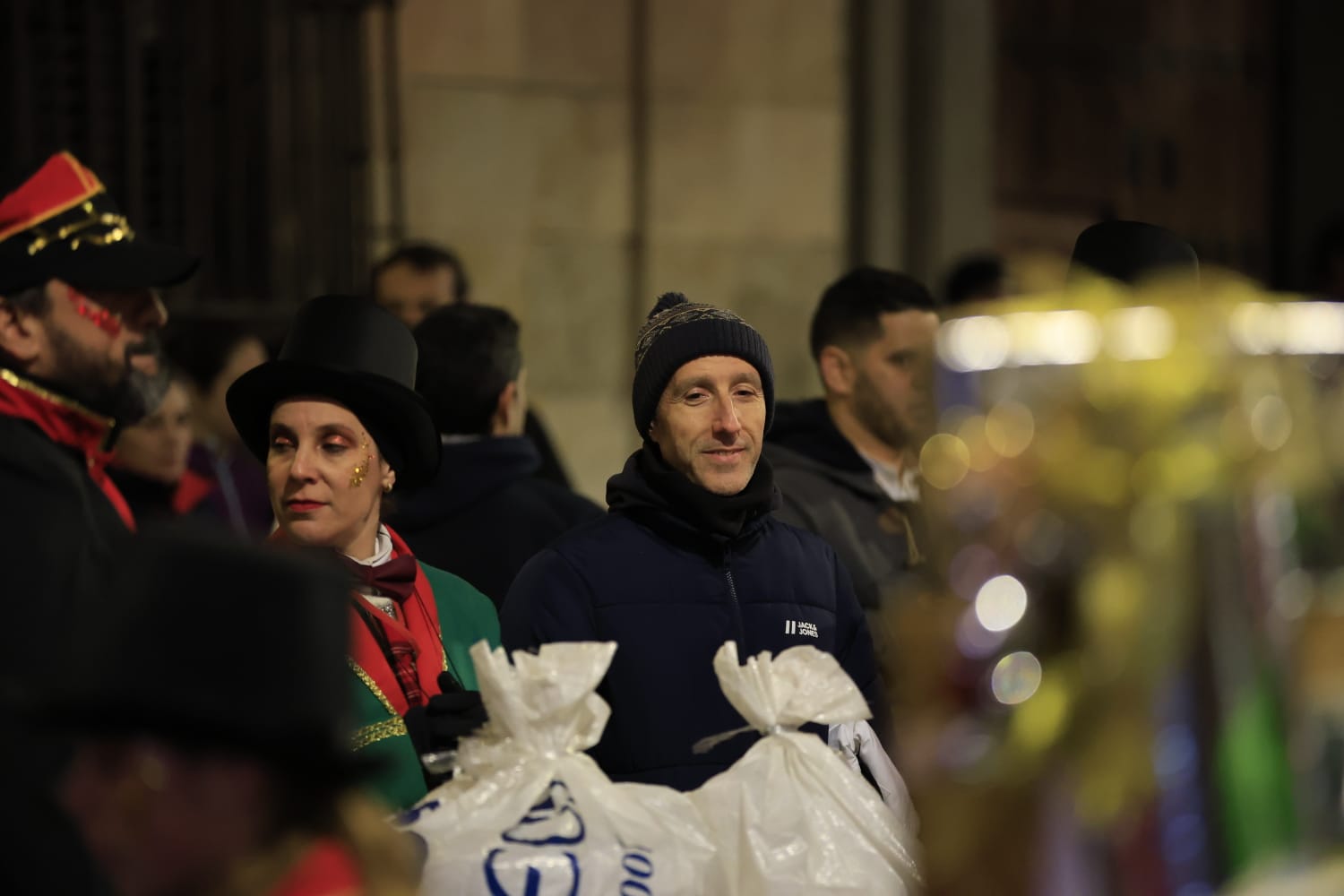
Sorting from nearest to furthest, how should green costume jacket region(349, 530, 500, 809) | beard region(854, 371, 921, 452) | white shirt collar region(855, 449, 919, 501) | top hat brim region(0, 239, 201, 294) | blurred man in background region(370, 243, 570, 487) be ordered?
green costume jacket region(349, 530, 500, 809) < top hat brim region(0, 239, 201, 294) < white shirt collar region(855, 449, 919, 501) < beard region(854, 371, 921, 452) < blurred man in background region(370, 243, 570, 487)

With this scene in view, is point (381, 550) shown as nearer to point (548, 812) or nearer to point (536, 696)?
point (536, 696)

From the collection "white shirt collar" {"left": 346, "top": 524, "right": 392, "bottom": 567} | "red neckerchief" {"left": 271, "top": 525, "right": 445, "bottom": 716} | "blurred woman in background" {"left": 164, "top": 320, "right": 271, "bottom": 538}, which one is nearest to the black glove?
"red neckerchief" {"left": 271, "top": 525, "right": 445, "bottom": 716}

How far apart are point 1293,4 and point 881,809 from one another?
852 cm

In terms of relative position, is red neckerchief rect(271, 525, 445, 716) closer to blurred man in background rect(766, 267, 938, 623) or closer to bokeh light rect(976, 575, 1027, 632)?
blurred man in background rect(766, 267, 938, 623)

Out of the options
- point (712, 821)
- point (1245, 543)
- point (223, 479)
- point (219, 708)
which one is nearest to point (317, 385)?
point (712, 821)

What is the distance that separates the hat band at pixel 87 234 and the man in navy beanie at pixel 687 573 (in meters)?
1.34

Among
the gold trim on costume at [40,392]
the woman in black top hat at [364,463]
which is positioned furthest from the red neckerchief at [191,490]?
the woman in black top hat at [364,463]

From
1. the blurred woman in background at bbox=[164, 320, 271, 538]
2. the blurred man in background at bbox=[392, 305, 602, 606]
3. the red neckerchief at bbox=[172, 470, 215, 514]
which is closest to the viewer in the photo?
the blurred man in background at bbox=[392, 305, 602, 606]

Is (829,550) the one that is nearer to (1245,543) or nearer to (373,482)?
(373,482)

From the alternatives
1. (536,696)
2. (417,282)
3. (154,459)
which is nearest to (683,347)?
(536,696)

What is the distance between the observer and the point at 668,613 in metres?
3.96

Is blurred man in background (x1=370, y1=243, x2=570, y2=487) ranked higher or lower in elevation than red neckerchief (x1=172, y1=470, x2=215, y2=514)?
higher

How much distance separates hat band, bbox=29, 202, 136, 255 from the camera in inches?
181

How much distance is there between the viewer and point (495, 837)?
300 cm
